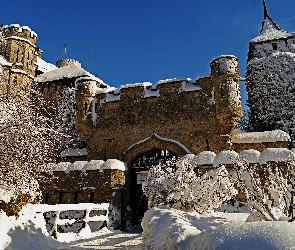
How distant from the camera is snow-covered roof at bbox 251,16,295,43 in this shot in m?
25.6

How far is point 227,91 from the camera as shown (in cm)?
1305

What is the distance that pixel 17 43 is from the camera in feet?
98.7

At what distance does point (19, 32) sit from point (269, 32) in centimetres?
2406

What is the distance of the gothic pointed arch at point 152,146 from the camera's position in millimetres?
13625

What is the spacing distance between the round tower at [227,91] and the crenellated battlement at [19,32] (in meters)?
23.7

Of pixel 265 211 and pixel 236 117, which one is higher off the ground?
pixel 236 117

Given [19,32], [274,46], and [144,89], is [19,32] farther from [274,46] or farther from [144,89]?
[274,46]

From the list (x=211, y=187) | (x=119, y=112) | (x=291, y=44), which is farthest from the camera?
(x=291, y=44)

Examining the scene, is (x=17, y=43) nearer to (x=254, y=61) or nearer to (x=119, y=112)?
(x=119, y=112)

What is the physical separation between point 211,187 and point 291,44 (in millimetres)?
22314

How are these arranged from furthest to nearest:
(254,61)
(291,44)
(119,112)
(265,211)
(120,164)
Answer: (291,44) < (254,61) < (119,112) < (120,164) < (265,211)

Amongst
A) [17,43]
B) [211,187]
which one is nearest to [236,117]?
[211,187]

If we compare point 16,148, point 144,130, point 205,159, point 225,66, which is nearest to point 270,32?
point 225,66

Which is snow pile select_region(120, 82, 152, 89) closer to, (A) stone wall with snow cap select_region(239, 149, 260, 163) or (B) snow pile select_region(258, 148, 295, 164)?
(A) stone wall with snow cap select_region(239, 149, 260, 163)
